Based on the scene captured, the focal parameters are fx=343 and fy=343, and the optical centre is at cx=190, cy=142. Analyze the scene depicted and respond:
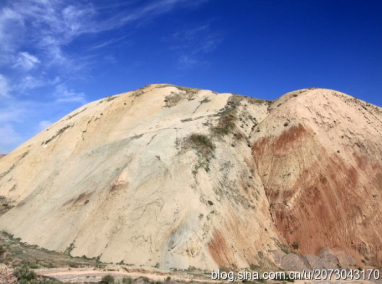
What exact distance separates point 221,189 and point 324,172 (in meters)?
9.24

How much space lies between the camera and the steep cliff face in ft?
87.9

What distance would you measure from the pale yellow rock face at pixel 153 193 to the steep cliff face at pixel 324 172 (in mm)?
1885

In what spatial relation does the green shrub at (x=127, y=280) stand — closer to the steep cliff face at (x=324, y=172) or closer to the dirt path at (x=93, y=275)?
the dirt path at (x=93, y=275)

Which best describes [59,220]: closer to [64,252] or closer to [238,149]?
[64,252]

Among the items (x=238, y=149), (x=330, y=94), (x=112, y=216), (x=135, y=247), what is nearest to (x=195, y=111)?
(x=238, y=149)

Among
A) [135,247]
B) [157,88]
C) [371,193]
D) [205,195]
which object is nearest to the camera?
[135,247]

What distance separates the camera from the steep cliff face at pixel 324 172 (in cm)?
2678

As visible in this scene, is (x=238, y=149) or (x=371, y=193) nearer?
(x=371, y=193)

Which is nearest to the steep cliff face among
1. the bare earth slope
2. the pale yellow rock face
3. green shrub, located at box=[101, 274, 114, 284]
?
the bare earth slope

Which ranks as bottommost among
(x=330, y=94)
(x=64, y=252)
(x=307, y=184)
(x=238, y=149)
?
(x=64, y=252)

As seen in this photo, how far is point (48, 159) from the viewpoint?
142 feet

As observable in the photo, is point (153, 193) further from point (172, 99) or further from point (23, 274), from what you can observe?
point (172, 99)

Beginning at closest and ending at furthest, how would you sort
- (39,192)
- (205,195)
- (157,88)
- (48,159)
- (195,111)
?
(205,195), (39,192), (195,111), (48,159), (157,88)

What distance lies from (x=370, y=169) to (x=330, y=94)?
34.4ft
